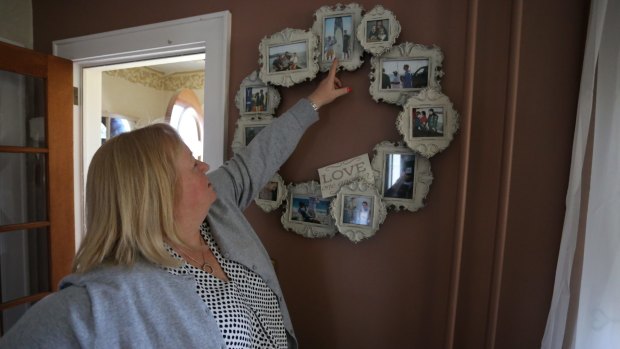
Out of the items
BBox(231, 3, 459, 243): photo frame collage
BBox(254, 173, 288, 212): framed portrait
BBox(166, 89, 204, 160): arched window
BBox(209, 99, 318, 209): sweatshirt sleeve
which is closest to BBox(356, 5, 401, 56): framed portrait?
BBox(231, 3, 459, 243): photo frame collage

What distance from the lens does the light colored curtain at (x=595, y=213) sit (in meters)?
0.54

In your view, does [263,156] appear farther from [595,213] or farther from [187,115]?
[187,115]

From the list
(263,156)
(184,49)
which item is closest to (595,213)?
(263,156)

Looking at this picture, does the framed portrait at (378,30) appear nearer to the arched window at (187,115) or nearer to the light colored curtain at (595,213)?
the light colored curtain at (595,213)

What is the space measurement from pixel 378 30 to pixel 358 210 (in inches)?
21.6

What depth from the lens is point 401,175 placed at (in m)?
0.87

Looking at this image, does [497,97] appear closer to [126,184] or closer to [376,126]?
Result: [376,126]

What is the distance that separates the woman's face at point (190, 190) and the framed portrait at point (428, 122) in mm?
570

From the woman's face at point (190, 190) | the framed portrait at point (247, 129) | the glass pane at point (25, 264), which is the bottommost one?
the glass pane at point (25, 264)

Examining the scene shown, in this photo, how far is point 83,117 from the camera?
1.53 m

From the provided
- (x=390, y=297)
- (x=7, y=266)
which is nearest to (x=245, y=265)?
(x=390, y=297)

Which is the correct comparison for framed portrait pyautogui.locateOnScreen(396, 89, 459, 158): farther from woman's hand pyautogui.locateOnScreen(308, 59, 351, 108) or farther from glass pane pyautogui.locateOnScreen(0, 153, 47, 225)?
glass pane pyautogui.locateOnScreen(0, 153, 47, 225)

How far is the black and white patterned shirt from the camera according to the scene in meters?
0.66

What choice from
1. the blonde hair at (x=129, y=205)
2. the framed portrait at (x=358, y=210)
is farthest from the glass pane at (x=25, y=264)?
the framed portrait at (x=358, y=210)
